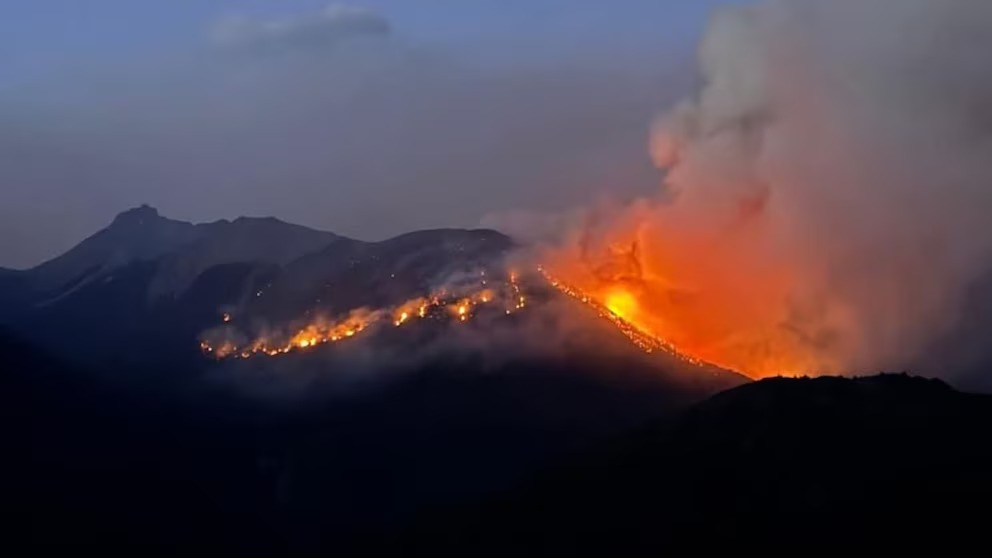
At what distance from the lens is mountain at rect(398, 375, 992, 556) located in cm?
9925

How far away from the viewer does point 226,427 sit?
163 m

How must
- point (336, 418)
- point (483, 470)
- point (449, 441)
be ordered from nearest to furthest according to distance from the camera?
point (483, 470)
point (449, 441)
point (336, 418)

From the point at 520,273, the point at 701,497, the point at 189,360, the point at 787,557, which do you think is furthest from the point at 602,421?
the point at 189,360

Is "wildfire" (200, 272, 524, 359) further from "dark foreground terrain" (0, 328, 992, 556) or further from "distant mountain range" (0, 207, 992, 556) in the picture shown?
"dark foreground terrain" (0, 328, 992, 556)

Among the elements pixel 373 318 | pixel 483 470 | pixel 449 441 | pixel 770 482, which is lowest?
pixel 770 482

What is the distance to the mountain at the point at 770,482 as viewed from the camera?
99250mm

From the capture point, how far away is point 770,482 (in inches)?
4301

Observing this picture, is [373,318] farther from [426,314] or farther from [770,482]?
[770,482]

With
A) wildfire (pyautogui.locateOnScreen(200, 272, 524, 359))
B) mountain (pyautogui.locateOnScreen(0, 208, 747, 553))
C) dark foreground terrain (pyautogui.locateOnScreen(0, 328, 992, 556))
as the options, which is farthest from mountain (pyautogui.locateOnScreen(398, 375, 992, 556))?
wildfire (pyautogui.locateOnScreen(200, 272, 524, 359))

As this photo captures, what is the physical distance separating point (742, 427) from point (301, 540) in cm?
4653

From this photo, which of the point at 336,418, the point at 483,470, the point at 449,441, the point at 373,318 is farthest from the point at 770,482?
the point at 373,318

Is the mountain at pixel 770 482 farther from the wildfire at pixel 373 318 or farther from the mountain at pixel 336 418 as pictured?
the wildfire at pixel 373 318

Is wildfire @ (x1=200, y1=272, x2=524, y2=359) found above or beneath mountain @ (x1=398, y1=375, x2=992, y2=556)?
above

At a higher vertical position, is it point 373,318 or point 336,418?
point 373,318
